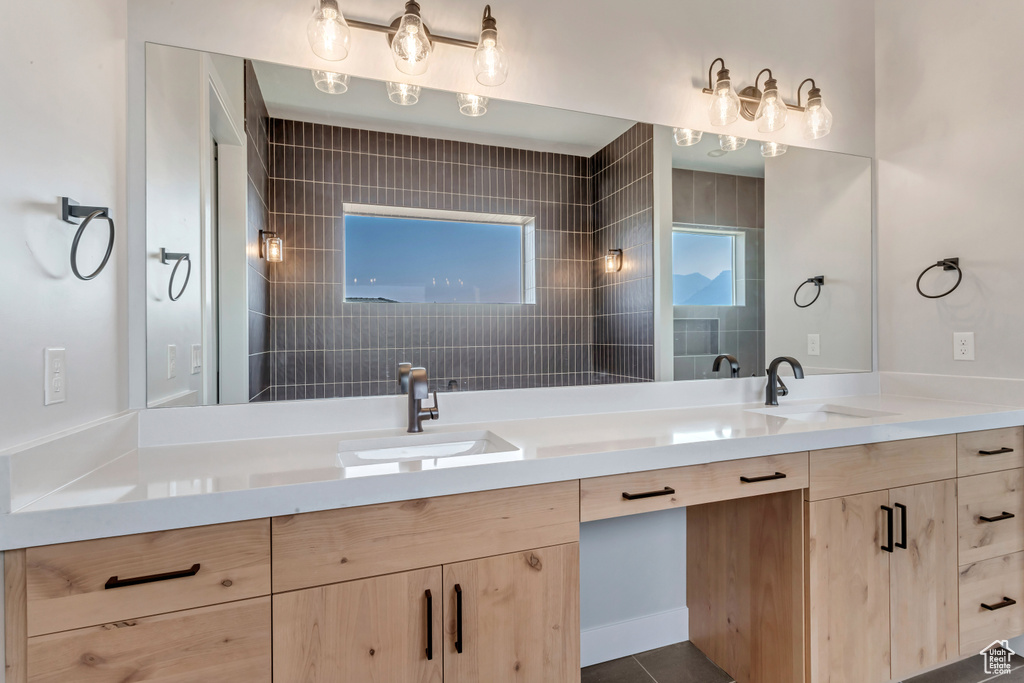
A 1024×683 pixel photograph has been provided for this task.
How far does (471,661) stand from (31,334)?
3.43 ft

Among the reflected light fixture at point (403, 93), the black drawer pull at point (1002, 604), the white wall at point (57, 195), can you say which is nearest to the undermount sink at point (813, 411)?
the black drawer pull at point (1002, 604)

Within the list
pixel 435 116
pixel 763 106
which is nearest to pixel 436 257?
pixel 435 116

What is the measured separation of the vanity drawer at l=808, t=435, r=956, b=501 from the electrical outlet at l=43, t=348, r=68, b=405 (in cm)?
180

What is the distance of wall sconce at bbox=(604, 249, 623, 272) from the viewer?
1.74m

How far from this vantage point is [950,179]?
200 cm

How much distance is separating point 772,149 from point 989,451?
1.35 meters

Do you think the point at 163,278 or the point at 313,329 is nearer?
the point at 163,278

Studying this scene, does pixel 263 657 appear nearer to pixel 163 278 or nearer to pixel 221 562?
pixel 221 562

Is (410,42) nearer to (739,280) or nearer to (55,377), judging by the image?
(55,377)

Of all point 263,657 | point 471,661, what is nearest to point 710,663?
point 471,661

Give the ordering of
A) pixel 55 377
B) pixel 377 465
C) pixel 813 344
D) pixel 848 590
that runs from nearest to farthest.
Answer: pixel 55 377 → pixel 377 465 → pixel 848 590 → pixel 813 344

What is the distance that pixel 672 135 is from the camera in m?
1.91

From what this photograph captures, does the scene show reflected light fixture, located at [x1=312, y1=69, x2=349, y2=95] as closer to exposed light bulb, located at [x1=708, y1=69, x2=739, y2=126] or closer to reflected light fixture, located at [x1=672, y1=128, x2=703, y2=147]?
reflected light fixture, located at [x1=672, y1=128, x2=703, y2=147]

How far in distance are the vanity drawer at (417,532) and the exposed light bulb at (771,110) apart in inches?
69.7
